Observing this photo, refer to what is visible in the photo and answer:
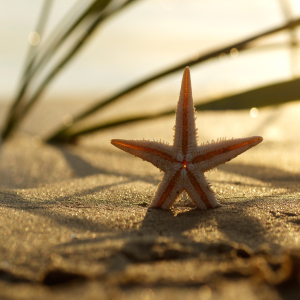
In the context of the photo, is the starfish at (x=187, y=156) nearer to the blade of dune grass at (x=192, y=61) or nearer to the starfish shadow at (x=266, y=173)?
the starfish shadow at (x=266, y=173)

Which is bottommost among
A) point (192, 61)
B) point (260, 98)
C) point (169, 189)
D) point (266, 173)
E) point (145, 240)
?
point (145, 240)

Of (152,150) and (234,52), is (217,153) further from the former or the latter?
(234,52)

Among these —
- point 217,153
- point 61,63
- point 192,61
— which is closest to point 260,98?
point 192,61

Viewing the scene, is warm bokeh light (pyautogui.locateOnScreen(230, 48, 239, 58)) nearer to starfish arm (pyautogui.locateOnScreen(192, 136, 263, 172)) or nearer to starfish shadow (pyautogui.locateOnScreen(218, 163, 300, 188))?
starfish shadow (pyautogui.locateOnScreen(218, 163, 300, 188))

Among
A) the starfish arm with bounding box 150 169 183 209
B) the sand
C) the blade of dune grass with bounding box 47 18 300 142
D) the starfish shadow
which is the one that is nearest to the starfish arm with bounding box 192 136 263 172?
the starfish arm with bounding box 150 169 183 209

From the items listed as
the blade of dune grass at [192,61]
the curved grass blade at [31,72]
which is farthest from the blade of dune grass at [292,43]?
the curved grass blade at [31,72]
